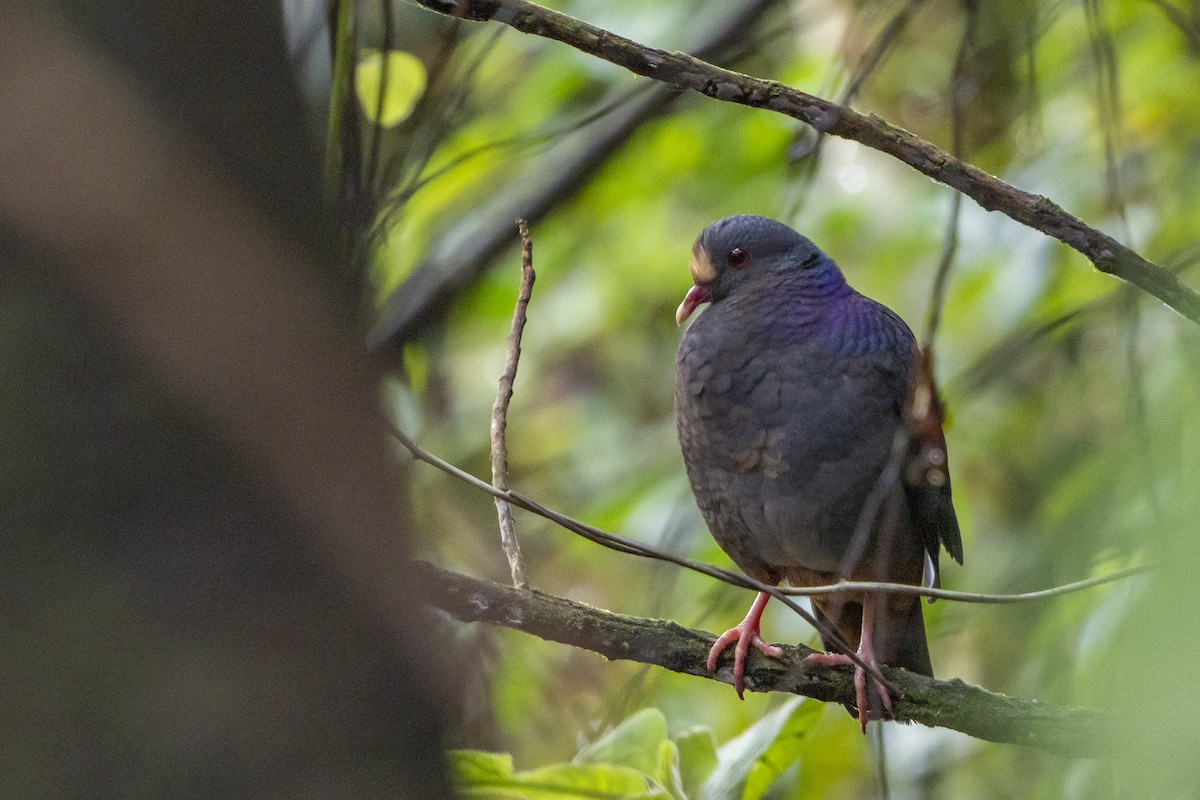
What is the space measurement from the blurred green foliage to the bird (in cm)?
23

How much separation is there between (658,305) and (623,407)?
2.71 feet

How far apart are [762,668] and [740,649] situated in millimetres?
71

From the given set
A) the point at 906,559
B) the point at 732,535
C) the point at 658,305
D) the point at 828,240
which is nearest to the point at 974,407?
the point at 828,240

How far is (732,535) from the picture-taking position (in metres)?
3.24

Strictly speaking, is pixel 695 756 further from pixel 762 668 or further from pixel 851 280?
pixel 851 280

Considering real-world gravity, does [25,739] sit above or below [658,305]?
below

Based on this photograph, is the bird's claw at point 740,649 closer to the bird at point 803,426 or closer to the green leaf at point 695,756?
the bird at point 803,426

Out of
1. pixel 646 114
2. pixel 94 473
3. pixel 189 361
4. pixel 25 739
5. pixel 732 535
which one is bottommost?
pixel 25 739

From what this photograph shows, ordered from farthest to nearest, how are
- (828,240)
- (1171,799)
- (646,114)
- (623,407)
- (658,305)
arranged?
(623,407) → (658,305) → (828,240) → (646,114) → (1171,799)

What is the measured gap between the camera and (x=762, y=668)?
2658 millimetres

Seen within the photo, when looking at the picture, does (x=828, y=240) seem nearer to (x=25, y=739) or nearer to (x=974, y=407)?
(x=974, y=407)

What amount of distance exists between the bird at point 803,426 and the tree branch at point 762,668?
0.09 m

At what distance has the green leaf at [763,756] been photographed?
2.49 m

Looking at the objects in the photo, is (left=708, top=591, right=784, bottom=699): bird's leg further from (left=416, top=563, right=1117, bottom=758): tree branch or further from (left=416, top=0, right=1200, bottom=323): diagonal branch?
(left=416, top=0, right=1200, bottom=323): diagonal branch
